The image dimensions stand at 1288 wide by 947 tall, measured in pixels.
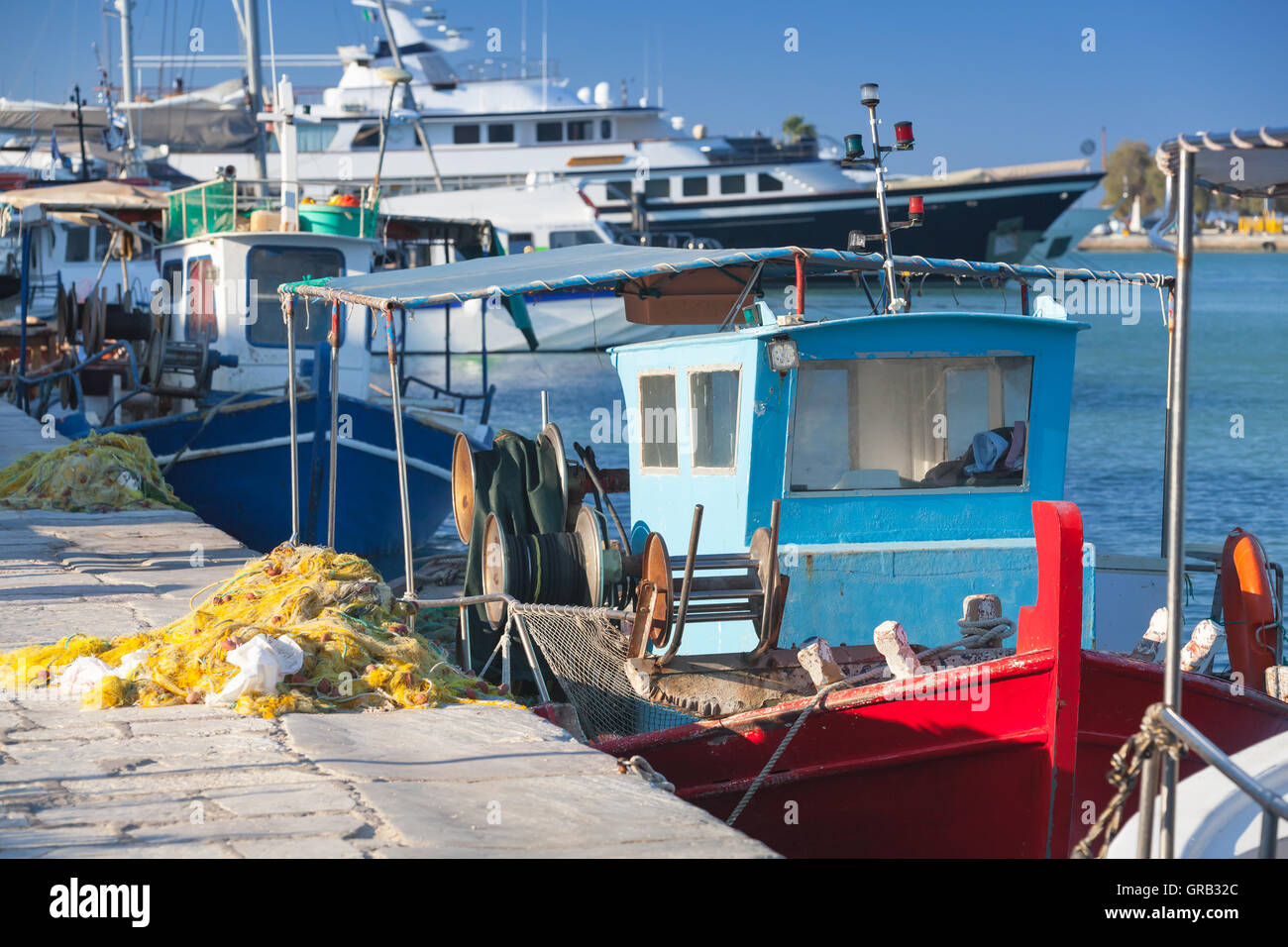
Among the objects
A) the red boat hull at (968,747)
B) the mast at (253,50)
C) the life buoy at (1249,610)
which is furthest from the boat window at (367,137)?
the red boat hull at (968,747)

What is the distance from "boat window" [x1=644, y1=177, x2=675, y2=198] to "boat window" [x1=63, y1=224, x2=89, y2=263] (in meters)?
26.0

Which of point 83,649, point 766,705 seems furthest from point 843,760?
point 83,649

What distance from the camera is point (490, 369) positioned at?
4316 centimetres

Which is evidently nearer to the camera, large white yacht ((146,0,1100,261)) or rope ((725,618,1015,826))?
rope ((725,618,1015,826))

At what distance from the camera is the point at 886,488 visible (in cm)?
703

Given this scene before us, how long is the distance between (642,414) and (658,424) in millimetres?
176

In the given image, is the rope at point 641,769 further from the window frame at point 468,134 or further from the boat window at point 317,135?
the boat window at point 317,135

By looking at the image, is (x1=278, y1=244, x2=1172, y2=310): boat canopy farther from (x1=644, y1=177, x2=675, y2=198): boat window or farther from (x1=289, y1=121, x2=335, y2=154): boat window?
(x1=289, y1=121, x2=335, y2=154): boat window

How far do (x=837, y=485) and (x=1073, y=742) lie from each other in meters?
1.81

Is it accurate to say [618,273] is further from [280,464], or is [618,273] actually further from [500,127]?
[500,127]

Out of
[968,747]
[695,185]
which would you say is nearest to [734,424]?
[968,747]

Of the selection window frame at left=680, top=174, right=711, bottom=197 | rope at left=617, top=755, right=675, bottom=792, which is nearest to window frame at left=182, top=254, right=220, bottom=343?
rope at left=617, top=755, right=675, bottom=792

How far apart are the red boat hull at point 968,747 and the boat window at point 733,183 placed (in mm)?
43961

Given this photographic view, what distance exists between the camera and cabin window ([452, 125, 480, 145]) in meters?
48.9
